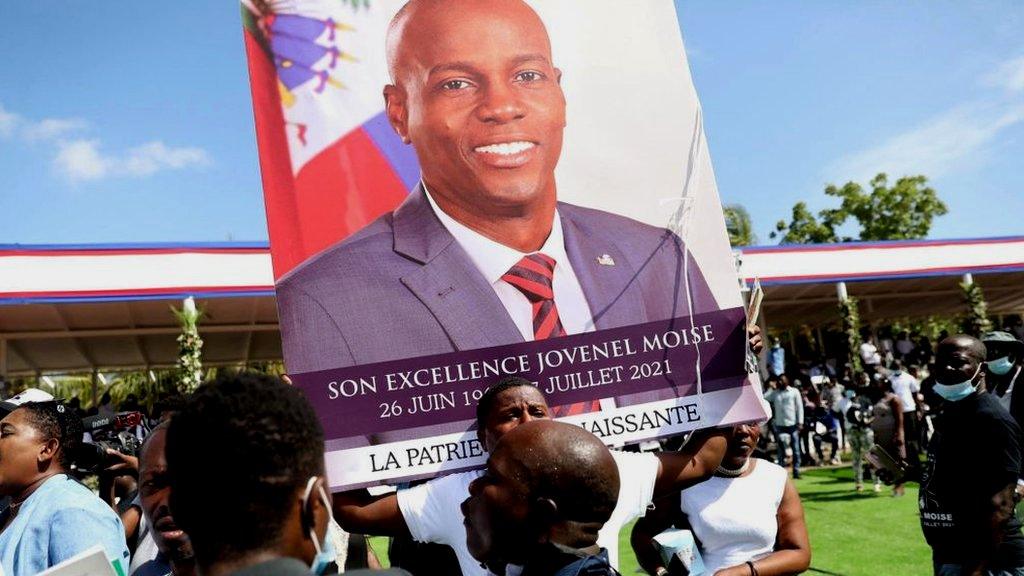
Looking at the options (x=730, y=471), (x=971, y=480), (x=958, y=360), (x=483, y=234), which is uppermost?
(x=483, y=234)

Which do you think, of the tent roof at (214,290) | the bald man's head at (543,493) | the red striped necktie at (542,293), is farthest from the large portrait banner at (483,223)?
the tent roof at (214,290)

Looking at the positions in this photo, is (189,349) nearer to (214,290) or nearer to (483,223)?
(214,290)

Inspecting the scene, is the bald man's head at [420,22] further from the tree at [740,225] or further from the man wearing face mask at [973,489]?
the tree at [740,225]

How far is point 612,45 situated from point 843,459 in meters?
14.2

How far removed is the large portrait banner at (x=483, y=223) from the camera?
94.7 inches

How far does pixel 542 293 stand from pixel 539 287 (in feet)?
0.08

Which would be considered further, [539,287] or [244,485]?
[539,287]

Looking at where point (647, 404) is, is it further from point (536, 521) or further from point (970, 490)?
point (970, 490)

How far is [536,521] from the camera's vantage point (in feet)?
5.68

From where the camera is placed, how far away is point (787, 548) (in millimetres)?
3146

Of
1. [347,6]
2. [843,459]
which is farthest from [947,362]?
[843,459]

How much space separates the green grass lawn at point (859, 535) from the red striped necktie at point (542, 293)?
408 cm

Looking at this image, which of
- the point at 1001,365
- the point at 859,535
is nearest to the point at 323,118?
the point at 1001,365

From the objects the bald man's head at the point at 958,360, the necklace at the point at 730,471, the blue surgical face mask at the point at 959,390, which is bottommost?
the necklace at the point at 730,471
